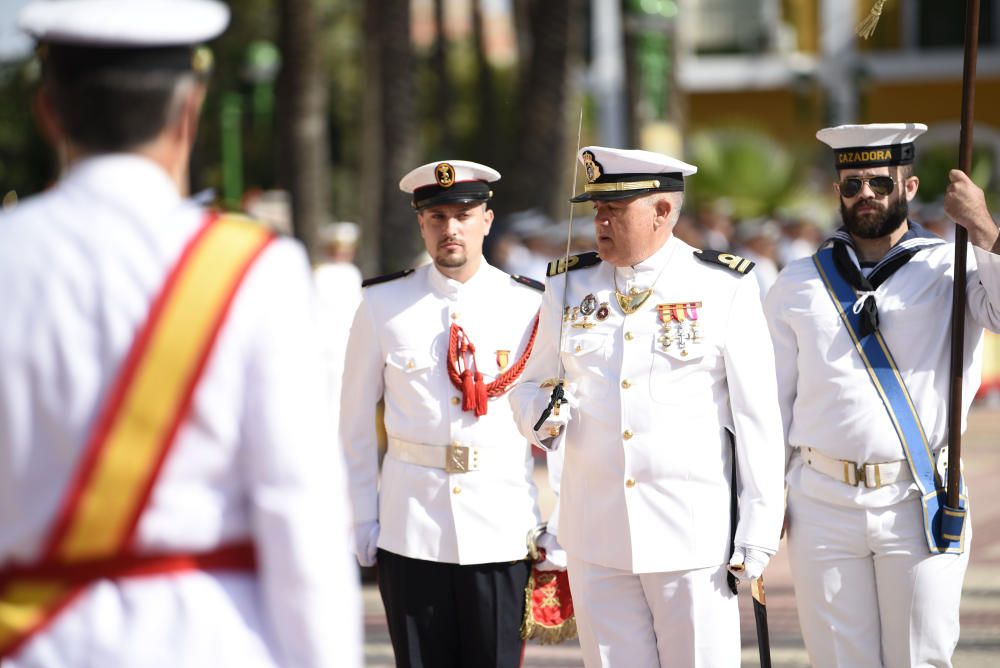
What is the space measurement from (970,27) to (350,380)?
8.40 feet

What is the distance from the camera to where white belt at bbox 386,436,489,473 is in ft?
18.6

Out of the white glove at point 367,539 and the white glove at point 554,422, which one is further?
the white glove at point 367,539

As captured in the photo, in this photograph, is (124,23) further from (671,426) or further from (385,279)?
(385,279)

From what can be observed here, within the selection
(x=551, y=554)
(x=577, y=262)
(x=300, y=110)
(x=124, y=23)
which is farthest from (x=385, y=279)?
(x=300, y=110)

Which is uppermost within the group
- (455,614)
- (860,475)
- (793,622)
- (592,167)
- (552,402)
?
(592,167)

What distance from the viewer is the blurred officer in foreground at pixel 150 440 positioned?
2.57 meters

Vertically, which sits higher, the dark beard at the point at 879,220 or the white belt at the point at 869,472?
the dark beard at the point at 879,220

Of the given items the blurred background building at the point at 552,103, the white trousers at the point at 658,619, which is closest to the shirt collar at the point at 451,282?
the white trousers at the point at 658,619

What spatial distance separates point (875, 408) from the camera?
543 centimetres

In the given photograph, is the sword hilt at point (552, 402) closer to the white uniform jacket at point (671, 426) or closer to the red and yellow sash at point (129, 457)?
the white uniform jacket at point (671, 426)

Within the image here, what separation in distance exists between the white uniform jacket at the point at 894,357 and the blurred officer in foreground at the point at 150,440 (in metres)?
3.12

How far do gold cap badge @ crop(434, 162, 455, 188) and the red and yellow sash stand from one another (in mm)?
3203

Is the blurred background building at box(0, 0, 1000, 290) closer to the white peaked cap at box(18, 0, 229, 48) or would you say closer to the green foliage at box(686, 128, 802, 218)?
the green foliage at box(686, 128, 802, 218)

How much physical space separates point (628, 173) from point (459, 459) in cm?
121
